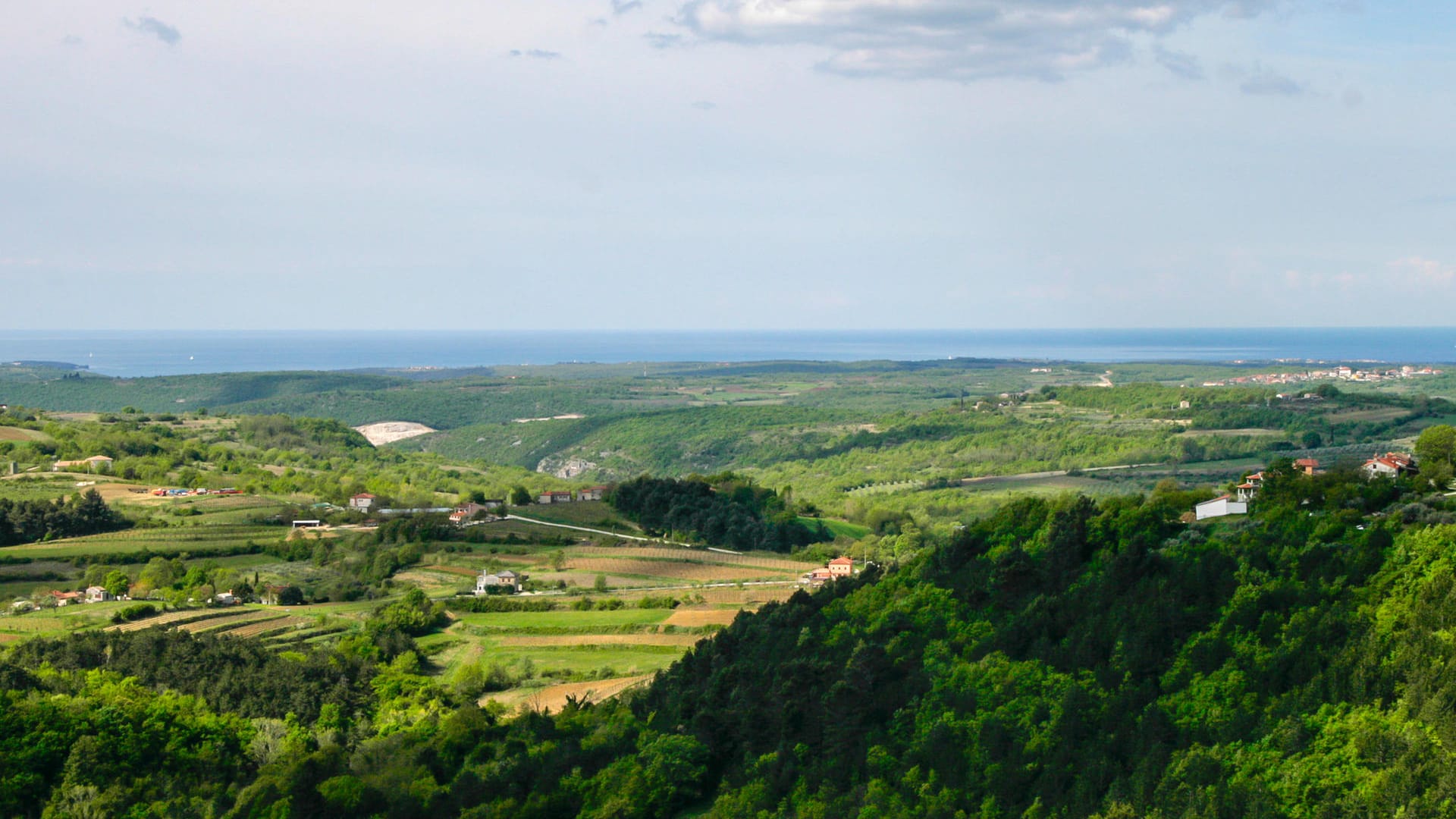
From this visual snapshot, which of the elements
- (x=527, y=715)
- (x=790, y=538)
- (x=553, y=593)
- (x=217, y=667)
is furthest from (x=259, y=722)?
(x=790, y=538)

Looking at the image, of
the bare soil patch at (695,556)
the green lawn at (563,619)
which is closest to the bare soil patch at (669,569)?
the bare soil patch at (695,556)

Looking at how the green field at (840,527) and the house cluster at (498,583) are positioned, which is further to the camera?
the green field at (840,527)

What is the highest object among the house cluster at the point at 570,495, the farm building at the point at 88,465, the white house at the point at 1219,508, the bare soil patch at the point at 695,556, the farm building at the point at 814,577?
the white house at the point at 1219,508

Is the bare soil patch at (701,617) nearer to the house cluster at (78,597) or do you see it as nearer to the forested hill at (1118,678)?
the forested hill at (1118,678)

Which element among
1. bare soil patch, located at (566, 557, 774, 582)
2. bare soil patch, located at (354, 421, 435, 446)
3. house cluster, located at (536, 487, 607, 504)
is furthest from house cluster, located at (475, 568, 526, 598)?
bare soil patch, located at (354, 421, 435, 446)

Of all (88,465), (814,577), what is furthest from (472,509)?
(88,465)

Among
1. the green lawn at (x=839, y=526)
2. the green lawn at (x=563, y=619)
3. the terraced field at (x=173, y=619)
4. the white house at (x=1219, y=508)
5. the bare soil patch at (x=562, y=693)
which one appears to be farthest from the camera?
the green lawn at (x=839, y=526)
